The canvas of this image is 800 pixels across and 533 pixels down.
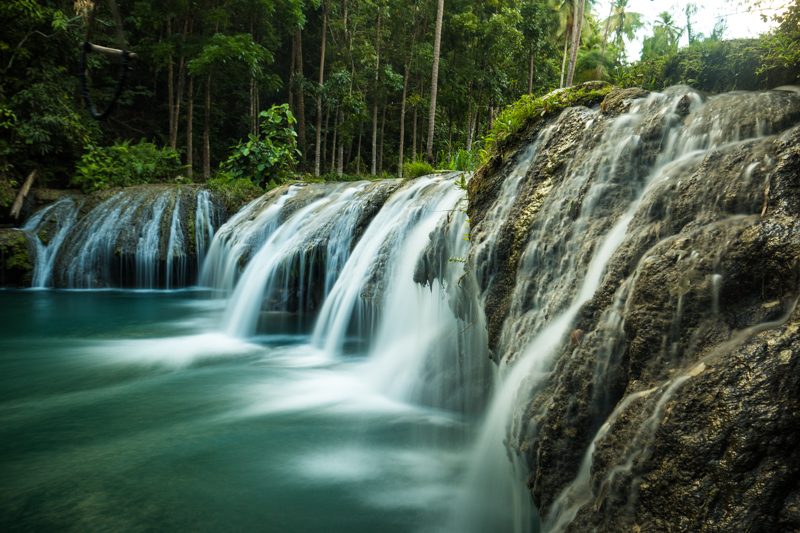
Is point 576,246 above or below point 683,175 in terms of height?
below

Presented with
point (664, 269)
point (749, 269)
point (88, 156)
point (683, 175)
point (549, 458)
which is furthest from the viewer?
point (88, 156)

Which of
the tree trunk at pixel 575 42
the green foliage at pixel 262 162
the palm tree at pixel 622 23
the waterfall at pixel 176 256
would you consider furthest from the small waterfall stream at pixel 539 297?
the palm tree at pixel 622 23

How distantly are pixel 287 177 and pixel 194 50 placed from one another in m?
6.91

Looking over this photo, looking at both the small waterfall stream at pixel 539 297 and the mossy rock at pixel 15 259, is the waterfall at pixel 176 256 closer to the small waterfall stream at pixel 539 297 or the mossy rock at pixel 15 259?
the mossy rock at pixel 15 259

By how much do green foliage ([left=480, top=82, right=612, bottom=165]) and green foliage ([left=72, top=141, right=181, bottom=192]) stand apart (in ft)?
49.0

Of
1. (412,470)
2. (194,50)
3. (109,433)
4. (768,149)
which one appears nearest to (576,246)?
(768,149)

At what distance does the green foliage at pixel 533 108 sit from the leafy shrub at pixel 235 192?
11.1 metres

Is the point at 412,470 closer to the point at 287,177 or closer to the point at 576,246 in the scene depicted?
the point at 576,246

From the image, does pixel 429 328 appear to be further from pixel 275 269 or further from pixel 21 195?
pixel 21 195

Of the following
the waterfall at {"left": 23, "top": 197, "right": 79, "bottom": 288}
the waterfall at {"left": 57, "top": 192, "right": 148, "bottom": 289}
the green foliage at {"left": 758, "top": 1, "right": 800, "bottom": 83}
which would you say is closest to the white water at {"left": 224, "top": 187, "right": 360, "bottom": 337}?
the waterfall at {"left": 57, "top": 192, "right": 148, "bottom": 289}

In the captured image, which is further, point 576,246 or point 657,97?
point 657,97

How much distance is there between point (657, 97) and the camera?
12.8 feet

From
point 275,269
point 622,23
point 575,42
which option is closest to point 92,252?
point 275,269

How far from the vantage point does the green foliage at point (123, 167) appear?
1644cm
